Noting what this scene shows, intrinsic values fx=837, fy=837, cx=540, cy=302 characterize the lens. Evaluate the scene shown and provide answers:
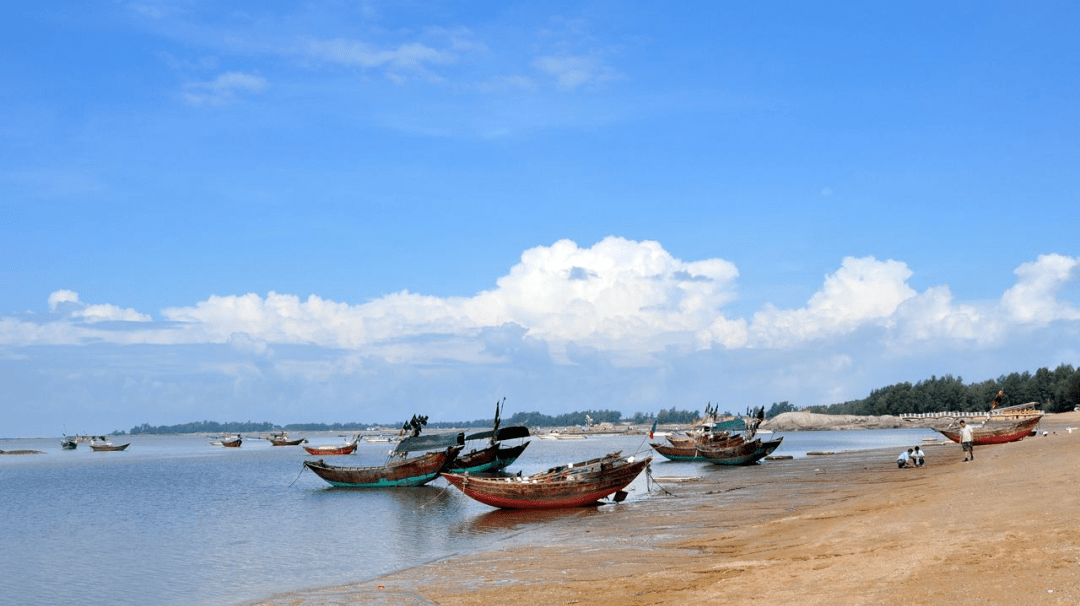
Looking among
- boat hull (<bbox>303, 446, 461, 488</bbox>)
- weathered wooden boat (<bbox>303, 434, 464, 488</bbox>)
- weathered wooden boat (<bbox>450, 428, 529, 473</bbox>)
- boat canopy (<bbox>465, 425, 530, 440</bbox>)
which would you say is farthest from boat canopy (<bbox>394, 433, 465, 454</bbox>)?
weathered wooden boat (<bbox>450, 428, 529, 473</bbox>)

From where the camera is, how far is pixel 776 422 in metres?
180

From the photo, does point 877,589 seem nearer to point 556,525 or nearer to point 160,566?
point 556,525

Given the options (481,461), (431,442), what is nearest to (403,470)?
(431,442)

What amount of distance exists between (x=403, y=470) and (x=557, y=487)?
54.3 feet

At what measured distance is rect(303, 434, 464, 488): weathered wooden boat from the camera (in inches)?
1775

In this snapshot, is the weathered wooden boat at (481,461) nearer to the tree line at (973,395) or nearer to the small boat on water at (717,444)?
the small boat on water at (717,444)

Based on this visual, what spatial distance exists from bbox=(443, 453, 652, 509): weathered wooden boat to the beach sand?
68.5 inches

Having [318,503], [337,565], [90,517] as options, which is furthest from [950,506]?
[90,517]

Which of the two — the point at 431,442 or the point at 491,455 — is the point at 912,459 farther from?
the point at 431,442

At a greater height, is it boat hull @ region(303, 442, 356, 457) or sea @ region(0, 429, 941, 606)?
boat hull @ region(303, 442, 356, 457)

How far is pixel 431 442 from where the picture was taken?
154 feet

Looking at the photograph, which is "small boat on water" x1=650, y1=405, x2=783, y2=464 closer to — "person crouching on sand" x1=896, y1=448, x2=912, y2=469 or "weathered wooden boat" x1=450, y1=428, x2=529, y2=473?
"person crouching on sand" x1=896, y1=448, x2=912, y2=469

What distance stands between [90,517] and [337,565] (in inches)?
818

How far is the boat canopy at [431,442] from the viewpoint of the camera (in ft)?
153
